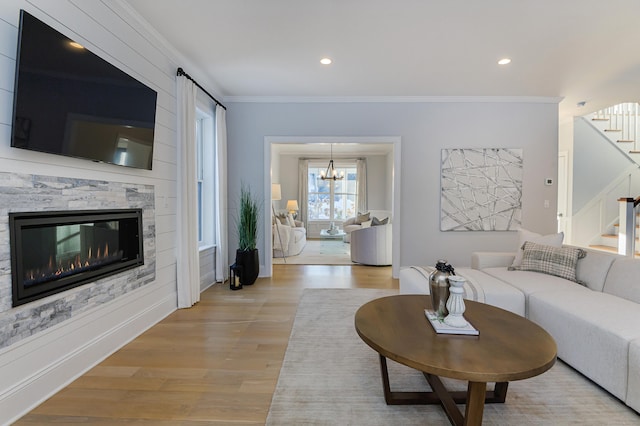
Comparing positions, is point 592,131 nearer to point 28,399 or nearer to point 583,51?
point 583,51

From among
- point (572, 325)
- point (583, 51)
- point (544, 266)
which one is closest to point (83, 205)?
point (572, 325)

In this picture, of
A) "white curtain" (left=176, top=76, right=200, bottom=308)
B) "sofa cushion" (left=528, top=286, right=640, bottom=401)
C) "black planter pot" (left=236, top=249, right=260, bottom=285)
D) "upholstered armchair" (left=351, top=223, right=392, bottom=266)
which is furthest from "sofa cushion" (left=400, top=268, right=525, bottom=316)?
"white curtain" (left=176, top=76, right=200, bottom=308)

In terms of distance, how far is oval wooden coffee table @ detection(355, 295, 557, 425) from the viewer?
129 centimetres

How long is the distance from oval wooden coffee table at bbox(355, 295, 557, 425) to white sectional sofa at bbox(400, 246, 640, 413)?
556mm

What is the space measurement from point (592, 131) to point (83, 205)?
8.28 m

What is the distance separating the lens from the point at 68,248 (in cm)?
200

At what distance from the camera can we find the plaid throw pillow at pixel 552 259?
9.46ft

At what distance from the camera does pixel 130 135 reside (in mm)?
2426

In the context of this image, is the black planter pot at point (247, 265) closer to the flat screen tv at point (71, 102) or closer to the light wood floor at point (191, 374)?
the light wood floor at point (191, 374)

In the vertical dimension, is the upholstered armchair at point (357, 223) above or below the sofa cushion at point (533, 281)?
above

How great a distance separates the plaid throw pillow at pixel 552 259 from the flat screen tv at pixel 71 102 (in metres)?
3.79

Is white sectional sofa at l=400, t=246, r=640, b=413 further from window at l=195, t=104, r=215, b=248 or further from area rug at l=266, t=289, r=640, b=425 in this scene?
window at l=195, t=104, r=215, b=248

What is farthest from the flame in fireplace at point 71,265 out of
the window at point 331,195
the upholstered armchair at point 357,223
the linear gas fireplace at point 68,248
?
the window at point 331,195

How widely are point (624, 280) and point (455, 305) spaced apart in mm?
1851
